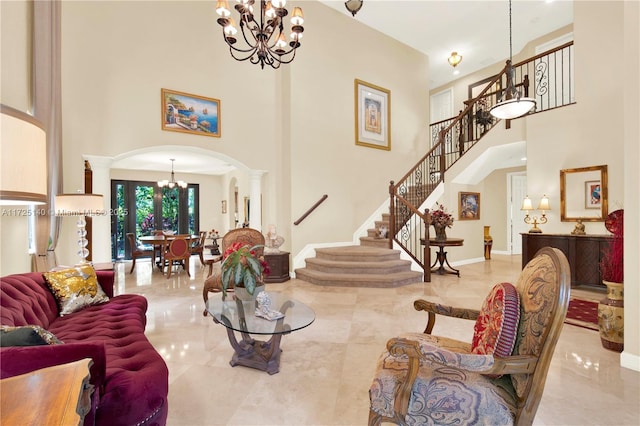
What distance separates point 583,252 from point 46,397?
6.53 meters

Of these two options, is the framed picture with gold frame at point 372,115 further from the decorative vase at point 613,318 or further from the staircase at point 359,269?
the decorative vase at point 613,318

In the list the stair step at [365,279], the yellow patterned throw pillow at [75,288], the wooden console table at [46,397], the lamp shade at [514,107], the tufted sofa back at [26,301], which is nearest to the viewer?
the wooden console table at [46,397]

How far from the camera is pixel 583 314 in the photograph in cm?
382

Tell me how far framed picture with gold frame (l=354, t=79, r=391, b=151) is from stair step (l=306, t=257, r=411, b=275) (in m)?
3.01

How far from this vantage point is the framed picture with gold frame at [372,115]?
23.6ft

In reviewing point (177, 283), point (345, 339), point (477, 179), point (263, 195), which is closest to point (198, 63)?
point (263, 195)

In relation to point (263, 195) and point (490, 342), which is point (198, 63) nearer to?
point (263, 195)

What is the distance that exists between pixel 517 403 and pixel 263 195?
18.6ft

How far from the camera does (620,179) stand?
487 centimetres

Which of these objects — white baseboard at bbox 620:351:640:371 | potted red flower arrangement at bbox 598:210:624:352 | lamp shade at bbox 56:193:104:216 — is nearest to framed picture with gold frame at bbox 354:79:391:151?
potted red flower arrangement at bbox 598:210:624:352

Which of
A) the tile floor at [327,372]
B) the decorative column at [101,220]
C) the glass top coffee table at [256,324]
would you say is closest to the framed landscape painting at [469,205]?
the tile floor at [327,372]

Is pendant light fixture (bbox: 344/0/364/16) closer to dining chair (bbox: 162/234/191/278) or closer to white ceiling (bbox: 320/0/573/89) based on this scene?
white ceiling (bbox: 320/0/573/89)

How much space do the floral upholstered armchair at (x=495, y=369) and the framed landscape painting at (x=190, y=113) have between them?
5306 millimetres

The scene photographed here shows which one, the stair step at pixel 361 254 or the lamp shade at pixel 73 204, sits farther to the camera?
the stair step at pixel 361 254
